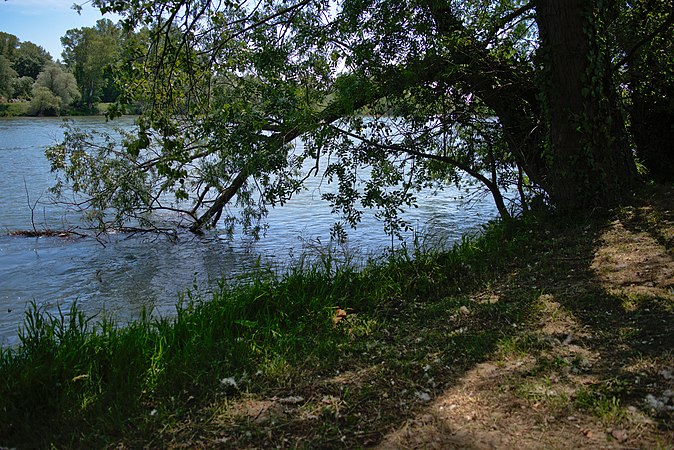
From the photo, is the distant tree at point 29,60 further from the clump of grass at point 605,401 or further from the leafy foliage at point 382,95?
the clump of grass at point 605,401

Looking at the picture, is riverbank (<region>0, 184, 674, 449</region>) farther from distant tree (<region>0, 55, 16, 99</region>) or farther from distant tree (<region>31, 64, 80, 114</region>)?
distant tree (<region>0, 55, 16, 99</region>)

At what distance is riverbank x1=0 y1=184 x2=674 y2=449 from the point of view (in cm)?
313

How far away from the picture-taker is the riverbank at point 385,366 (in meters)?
3.13

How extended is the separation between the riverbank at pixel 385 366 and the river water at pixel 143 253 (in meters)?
2.45

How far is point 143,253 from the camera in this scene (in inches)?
464

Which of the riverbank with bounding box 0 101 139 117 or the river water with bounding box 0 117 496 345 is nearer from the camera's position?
the river water with bounding box 0 117 496 345

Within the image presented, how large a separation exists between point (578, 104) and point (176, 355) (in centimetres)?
543

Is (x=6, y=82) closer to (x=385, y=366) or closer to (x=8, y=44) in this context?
(x=8, y=44)

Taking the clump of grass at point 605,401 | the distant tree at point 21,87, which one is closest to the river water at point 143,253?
the clump of grass at point 605,401

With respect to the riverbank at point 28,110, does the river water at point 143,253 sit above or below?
below

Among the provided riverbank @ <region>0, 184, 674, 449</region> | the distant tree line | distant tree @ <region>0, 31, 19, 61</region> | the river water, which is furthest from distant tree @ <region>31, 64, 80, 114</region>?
riverbank @ <region>0, 184, 674, 449</region>

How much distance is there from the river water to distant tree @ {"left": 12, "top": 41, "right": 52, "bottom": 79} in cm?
6807

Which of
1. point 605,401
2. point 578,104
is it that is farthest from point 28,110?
point 605,401

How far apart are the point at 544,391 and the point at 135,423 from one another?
2392mm
